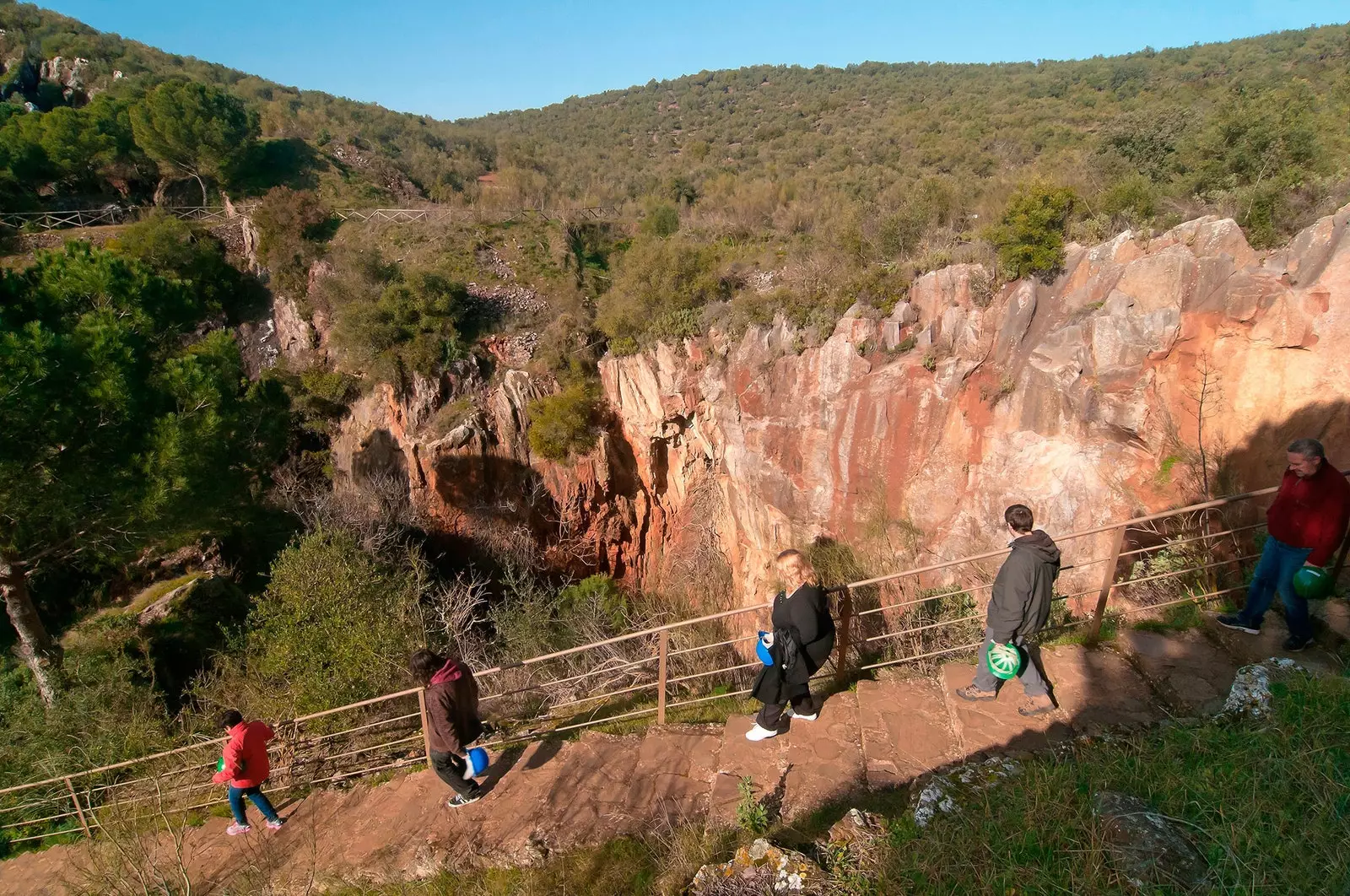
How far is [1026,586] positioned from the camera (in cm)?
388

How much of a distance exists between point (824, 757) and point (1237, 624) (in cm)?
341

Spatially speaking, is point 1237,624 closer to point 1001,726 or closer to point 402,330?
point 1001,726

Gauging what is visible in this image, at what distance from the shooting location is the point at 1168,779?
2.98 metres

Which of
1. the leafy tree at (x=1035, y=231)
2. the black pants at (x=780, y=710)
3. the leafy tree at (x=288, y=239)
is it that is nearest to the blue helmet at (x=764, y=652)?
the black pants at (x=780, y=710)

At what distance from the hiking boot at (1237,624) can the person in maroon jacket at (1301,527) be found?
8.4 inches

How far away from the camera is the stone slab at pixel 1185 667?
13.7ft

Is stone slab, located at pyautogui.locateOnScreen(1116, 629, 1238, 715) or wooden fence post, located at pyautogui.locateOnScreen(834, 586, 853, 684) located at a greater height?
wooden fence post, located at pyautogui.locateOnScreen(834, 586, 853, 684)

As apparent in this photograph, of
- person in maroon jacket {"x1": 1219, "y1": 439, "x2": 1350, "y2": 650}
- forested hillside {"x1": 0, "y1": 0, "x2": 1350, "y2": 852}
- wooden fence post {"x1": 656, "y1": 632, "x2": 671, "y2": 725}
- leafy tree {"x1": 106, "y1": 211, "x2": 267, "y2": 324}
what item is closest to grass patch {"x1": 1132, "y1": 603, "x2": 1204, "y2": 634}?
person in maroon jacket {"x1": 1219, "y1": 439, "x2": 1350, "y2": 650}

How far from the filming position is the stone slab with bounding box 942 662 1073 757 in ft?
13.3

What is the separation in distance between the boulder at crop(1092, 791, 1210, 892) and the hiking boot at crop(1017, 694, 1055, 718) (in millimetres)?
1486

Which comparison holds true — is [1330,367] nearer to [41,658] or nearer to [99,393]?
[99,393]

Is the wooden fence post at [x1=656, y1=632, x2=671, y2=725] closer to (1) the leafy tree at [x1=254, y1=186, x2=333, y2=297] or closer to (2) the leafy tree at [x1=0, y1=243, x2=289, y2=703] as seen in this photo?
(2) the leafy tree at [x1=0, y1=243, x2=289, y2=703]

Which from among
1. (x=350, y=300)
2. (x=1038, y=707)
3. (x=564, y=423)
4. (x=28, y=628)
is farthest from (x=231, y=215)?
(x=1038, y=707)

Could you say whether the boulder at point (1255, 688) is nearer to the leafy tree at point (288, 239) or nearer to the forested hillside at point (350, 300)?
the forested hillside at point (350, 300)
